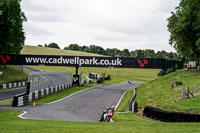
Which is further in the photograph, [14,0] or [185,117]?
[14,0]

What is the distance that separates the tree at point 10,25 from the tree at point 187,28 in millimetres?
23580

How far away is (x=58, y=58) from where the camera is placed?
44969 millimetres

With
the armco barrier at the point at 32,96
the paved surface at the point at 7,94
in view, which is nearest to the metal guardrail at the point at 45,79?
the armco barrier at the point at 32,96

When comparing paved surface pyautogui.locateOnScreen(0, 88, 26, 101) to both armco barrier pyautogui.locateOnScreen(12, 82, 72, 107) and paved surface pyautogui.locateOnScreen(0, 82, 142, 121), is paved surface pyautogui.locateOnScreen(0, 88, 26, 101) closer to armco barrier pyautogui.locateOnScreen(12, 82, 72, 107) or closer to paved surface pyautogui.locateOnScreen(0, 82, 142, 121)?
armco barrier pyautogui.locateOnScreen(12, 82, 72, 107)

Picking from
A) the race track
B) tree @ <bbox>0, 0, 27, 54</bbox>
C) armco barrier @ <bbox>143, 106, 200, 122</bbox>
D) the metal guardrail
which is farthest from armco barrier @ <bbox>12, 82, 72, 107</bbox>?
tree @ <bbox>0, 0, 27, 54</bbox>

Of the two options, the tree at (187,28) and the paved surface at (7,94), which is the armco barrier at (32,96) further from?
the tree at (187,28)

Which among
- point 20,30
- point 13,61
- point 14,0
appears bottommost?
point 13,61

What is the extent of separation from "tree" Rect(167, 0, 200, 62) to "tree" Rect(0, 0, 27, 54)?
2358cm

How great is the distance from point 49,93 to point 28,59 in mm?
10944

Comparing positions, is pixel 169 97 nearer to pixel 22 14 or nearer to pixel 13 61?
pixel 13 61

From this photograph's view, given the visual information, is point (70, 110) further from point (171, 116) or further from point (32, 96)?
point (171, 116)

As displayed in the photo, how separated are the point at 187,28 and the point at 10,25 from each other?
26024 millimetres

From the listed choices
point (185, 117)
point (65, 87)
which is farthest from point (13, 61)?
point (185, 117)

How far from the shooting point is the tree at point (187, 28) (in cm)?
4259
